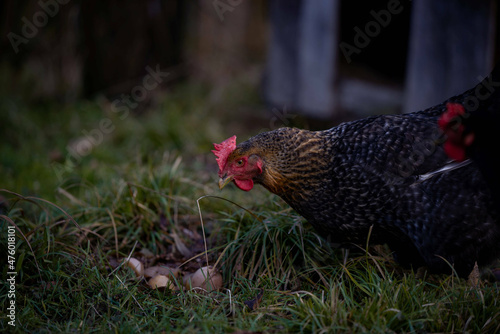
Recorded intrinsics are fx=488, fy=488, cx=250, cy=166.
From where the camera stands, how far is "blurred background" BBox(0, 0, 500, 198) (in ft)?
16.3

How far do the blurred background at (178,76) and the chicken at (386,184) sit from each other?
2125 mm

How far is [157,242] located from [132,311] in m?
0.81

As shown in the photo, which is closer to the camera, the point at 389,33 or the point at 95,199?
the point at 95,199

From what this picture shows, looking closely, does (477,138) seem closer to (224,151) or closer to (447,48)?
(224,151)

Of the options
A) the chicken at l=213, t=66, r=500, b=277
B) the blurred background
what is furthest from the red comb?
the blurred background

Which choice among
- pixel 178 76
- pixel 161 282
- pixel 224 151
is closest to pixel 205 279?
pixel 161 282

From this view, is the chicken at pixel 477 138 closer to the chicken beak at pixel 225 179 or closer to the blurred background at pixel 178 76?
the chicken beak at pixel 225 179

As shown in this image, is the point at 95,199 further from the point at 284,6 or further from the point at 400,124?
the point at 284,6

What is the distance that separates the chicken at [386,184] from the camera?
8.43 feet

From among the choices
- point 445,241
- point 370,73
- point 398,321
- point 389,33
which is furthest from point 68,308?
point 389,33

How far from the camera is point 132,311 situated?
2652mm

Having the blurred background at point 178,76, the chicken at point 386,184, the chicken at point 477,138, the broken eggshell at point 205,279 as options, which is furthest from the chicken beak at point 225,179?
the blurred background at point 178,76

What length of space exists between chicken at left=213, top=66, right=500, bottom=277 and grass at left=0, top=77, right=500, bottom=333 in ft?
0.61

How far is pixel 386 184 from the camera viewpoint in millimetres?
2684
